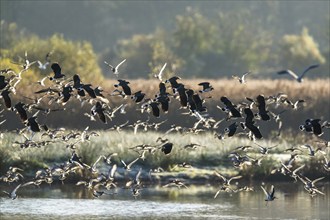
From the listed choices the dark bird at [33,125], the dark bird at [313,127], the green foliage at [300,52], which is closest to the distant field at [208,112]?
the dark bird at [33,125]

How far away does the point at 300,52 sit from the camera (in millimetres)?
95938

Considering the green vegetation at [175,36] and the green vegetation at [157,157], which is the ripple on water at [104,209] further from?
the green vegetation at [175,36]

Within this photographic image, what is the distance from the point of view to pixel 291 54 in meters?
96.9

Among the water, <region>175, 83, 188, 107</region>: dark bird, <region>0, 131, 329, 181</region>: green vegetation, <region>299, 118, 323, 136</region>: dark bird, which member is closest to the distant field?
<region>0, 131, 329, 181</region>: green vegetation

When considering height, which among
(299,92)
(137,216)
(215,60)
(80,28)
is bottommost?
(137,216)

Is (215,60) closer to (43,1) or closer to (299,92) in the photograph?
(43,1)

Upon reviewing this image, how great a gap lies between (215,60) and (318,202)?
70.5m

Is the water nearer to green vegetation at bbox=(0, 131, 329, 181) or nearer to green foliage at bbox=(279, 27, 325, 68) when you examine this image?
green vegetation at bbox=(0, 131, 329, 181)

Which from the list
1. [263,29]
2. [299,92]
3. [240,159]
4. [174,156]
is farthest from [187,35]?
[240,159]

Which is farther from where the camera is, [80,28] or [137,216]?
[80,28]

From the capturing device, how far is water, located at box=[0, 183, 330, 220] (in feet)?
86.2

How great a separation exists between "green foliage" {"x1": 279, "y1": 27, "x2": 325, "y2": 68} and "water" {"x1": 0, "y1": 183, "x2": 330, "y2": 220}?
6396cm

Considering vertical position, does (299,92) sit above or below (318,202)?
above

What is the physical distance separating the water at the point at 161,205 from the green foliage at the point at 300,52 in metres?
64.0
